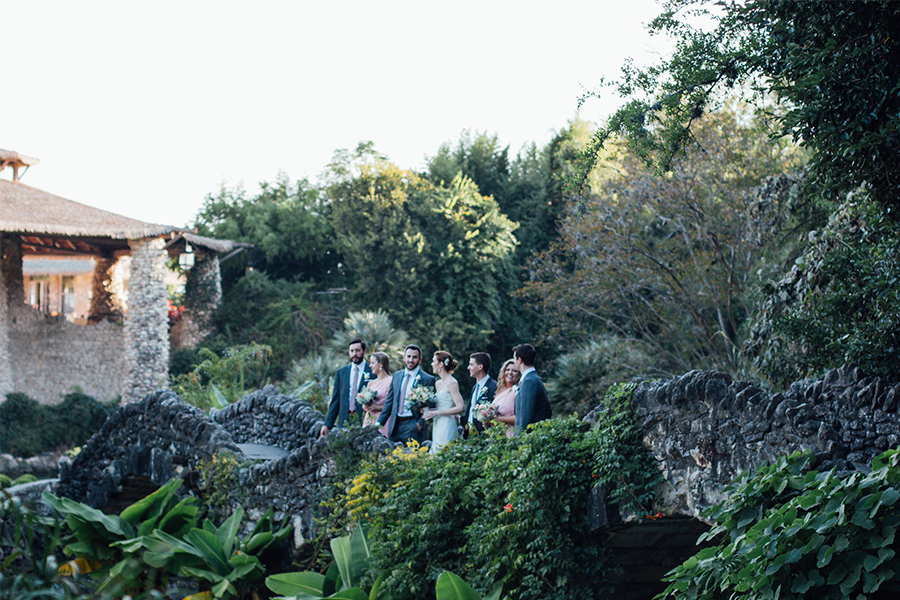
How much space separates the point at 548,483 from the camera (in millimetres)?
6449

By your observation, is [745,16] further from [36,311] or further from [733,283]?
[36,311]

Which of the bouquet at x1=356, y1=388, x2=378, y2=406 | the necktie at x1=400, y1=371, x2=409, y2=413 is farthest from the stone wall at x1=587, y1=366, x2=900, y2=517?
A: the bouquet at x1=356, y1=388, x2=378, y2=406

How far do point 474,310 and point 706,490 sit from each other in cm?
2200

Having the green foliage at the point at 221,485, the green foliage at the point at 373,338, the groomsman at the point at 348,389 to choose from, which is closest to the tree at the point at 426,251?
the green foliage at the point at 373,338

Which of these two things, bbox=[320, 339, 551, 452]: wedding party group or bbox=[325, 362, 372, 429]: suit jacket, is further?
bbox=[325, 362, 372, 429]: suit jacket

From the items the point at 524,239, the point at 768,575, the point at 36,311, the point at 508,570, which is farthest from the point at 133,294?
the point at 768,575

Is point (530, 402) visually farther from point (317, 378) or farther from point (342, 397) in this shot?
point (317, 378)

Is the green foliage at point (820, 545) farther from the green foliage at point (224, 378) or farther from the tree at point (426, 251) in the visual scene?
the tree at point (426, 251)

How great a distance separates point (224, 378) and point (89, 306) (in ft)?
Answer: 33.3

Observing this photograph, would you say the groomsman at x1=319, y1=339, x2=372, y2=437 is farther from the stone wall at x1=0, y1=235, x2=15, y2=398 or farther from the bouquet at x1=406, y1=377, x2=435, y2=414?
the stone wall at x1=0, y1=235, x2=15, y2=398

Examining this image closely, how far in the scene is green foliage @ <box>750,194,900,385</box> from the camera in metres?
6.22

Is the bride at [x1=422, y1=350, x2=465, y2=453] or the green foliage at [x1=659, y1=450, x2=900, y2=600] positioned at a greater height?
the bride at [x1=422, y1=350, x2=465, y2=453]

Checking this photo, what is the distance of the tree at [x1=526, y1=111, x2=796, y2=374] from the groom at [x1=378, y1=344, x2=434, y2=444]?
7959 mm

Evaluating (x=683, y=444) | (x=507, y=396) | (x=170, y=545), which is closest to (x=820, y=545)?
(x=683, y=444)
